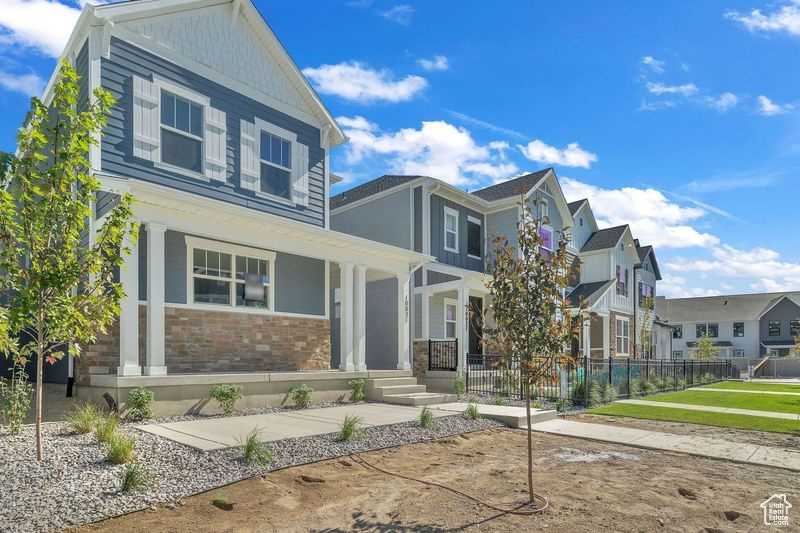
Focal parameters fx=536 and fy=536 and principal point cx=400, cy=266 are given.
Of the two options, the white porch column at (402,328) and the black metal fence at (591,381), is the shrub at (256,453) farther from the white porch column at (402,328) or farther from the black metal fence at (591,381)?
the white porch column at (402,328)

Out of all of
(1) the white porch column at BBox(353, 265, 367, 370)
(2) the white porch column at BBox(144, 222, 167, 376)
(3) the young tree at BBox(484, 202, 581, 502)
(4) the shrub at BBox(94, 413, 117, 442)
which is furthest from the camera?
(1) the white porch column at BBox(353, 265, 367, 370)

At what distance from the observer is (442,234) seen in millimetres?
18172

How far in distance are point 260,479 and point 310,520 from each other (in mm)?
1174

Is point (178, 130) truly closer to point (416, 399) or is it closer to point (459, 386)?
point (416, 399)

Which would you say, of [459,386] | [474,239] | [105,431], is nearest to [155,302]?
[105,431]

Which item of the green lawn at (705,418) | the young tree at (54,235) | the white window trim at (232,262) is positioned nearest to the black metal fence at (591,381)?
the green lawn at (705,418)

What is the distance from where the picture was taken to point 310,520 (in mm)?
4754

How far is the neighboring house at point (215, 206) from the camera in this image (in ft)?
30.7

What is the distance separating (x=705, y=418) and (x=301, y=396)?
8.99 metres

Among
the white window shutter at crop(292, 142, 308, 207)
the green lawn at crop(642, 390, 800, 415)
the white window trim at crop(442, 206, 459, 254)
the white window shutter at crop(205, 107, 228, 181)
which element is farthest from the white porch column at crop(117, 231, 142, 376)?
the green lawn at crop(642, 390, 800, 415)

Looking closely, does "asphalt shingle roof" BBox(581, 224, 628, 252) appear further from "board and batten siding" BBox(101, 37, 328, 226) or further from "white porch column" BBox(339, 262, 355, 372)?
"white porch column" BBox(339, 262, 355, 372)

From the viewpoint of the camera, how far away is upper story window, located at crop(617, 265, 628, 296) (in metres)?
29.7

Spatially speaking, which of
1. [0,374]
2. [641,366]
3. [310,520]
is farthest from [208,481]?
[641,366]

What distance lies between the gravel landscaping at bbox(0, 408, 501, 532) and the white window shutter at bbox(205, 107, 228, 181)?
5849 mm
